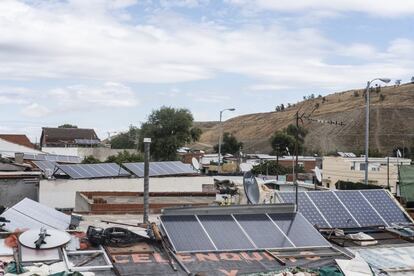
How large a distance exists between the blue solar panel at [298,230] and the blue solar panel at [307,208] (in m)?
0.75

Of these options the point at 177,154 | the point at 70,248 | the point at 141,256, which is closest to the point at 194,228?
the point at 141,256

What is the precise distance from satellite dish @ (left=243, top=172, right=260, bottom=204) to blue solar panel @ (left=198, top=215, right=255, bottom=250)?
1855 millimetres

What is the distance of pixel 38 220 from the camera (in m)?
12.9

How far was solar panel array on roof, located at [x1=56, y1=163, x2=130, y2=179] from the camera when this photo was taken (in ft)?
106

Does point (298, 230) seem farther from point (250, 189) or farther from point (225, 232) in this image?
point (250, 189)

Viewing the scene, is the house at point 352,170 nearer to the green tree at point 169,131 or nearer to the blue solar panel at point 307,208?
the green tree at point 169,131

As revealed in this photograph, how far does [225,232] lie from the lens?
11703 mm

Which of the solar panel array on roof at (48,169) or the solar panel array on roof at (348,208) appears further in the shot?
the solar panel array on roof at (48,169)

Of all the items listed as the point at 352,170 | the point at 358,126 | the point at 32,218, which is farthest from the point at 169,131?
the point at 358,126

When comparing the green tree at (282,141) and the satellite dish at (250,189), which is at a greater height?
the green tree at (282,141)

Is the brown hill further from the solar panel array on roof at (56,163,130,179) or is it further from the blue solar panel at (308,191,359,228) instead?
the blue solar panel at (308,191,359,228)

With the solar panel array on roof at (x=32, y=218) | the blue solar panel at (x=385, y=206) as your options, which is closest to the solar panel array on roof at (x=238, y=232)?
the blue solar panel at (x=385, y=206)

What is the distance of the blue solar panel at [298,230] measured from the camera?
11633 millimetres

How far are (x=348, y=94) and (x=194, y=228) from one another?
188m
